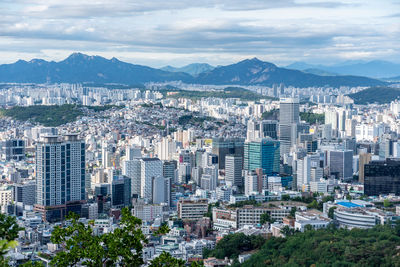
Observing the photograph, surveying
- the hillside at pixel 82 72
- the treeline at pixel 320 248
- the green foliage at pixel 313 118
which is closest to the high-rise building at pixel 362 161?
the treeline at pixel 320 248

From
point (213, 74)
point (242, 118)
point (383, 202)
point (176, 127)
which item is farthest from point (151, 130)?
point (213, 74)

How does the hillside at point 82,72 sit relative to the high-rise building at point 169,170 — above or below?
above

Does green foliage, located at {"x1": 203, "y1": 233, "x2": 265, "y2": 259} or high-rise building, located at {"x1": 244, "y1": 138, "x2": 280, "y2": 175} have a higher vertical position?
high-rise building, located at {"x1": 244, "y1": 138, "x2": 280, "y2": 175}

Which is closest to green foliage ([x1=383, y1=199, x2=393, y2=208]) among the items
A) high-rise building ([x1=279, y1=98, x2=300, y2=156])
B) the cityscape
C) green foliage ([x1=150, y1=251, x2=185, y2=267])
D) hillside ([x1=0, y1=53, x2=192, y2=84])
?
the cityscape

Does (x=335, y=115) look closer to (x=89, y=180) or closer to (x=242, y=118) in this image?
(x=242, y=118)

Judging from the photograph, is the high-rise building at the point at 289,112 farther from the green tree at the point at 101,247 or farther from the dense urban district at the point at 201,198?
the green tree at the point at 101,247

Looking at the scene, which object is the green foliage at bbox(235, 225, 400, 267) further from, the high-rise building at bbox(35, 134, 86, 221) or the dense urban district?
the high-rise building at bbox(35, 134, 86, 221)
